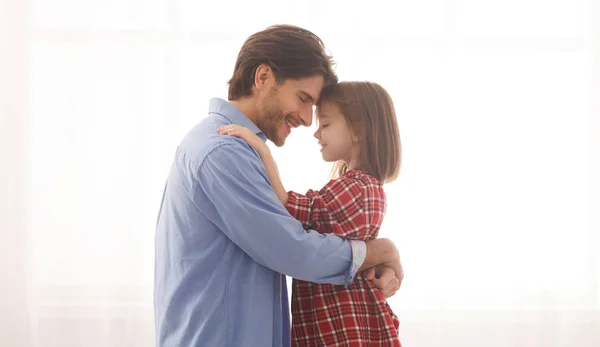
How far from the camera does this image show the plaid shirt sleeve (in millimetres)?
1670

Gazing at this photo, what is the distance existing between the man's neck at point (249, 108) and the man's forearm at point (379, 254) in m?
0.43

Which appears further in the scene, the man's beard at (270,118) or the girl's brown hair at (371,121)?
the girl's brown hair at (371,121)

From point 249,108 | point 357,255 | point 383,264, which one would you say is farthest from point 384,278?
point 249,108

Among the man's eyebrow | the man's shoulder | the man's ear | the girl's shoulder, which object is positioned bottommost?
the girl's shoulder

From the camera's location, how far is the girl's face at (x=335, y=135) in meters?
1.83

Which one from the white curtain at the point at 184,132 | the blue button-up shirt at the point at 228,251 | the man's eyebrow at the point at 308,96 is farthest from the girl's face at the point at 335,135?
the white curtain at the point at 184,132

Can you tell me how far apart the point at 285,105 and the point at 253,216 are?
37 cm

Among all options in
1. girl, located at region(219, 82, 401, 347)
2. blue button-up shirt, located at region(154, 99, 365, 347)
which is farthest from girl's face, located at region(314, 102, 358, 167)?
blue button-up shirt, located at region(154, 99, 365, 347)

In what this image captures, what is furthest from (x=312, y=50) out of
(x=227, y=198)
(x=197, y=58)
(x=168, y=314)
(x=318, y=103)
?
(x=197, y=58)

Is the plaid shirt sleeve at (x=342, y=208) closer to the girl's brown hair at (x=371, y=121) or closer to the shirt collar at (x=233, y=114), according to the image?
the girl's brown hair at (x=371, y=121)

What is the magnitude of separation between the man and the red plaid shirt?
0.09 metres

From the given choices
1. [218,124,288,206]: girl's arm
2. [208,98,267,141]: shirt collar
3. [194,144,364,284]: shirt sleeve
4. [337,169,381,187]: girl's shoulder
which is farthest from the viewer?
[337,169,381,187]: girl's shoulder

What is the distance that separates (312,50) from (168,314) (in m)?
0.72

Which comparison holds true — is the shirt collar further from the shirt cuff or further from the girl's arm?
→ the shirt cuff
